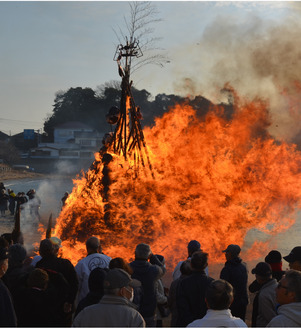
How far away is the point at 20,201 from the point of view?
19.2 m

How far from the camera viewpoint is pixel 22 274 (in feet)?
16.6

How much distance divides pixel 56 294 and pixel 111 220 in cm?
624

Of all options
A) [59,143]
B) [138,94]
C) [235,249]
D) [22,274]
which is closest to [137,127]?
[235,249]

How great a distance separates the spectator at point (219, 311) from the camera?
3641mm

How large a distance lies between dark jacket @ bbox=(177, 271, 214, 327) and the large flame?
18.6 ft

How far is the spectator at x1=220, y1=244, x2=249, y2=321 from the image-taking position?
625 cm

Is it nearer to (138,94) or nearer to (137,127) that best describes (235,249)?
(137,127)

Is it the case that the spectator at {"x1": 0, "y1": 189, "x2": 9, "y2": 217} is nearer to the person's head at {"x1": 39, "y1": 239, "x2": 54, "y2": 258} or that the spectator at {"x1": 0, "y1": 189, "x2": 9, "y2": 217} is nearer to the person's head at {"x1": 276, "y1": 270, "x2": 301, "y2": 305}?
the person's head at {"x1": 39, "y1": 239, "x2": 54, "y2": 258}

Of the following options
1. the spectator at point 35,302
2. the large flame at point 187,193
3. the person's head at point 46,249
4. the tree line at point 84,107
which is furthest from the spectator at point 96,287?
the tree line at point 84,107

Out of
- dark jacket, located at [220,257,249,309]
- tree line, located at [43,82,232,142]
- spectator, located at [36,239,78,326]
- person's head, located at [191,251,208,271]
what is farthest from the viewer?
tree line, located at [43,82,232,142]

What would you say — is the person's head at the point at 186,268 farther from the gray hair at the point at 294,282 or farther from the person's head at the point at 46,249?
the gray hair at the point at 294,282

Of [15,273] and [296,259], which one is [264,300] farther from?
[15,273]

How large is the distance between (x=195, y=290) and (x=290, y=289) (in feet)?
4.93

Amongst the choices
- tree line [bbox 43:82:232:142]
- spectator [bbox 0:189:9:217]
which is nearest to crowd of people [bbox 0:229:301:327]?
spectator [bbox 0:189:9:217]
